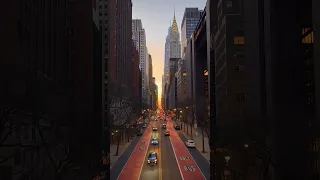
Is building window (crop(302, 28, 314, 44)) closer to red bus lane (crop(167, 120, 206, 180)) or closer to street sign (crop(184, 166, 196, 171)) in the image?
red bus lane (crop(167, 120, 206, 180))

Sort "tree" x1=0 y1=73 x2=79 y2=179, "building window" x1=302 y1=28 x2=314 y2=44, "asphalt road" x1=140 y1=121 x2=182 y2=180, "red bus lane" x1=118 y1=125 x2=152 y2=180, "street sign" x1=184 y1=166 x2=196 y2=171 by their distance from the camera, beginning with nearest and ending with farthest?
1. "tree" x1=0 y1=73 x2=79 y2=179
2. "building window" x1=302 y1=28 x2=314 y2=44
3. "asphalt road" x1=140 y1=121 x2=182 y2=180
4. "red bus lane" x1=118 y1=125 x2=152 y2=180
5. "street sign" x1=184 y1=166 x2=196 y2=171

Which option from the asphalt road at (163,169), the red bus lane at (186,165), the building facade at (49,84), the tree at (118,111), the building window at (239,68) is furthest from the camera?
the tree at (118,111)

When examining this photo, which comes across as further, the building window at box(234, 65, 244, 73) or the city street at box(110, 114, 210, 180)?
the building window at box(234, 65, 244, 73)

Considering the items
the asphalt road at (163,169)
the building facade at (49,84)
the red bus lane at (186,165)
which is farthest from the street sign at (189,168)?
the building facade at (49,84)

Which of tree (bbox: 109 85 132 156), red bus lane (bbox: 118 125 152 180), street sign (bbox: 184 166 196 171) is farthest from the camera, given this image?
tree (bbox: 109 85 132 156)

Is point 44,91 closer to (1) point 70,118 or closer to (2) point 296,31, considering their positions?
(1) point 70,118

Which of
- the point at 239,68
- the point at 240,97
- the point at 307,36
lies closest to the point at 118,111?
the point at 239,68

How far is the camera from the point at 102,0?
93812mm

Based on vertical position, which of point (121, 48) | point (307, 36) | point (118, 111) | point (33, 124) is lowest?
point (33, 124)

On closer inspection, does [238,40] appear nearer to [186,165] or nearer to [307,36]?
[186,165]

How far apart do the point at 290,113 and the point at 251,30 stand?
1025 centimetres

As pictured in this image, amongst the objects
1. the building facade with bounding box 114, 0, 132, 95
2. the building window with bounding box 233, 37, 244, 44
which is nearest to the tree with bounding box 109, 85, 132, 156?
the building facade with bounding box 114, 0, 132, 95

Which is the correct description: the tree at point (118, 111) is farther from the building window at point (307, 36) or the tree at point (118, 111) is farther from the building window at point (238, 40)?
the building window at point (307, 36)

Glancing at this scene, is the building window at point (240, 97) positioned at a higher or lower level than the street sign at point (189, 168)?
higher
